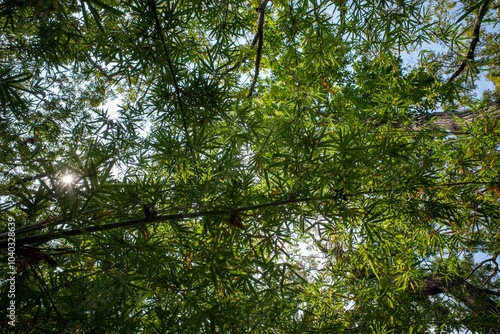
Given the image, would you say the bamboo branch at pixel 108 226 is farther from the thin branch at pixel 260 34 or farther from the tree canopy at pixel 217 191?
the thin branch at pixel 260 34

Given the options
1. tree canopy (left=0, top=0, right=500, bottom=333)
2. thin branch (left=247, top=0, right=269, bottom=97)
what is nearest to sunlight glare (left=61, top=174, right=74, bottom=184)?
tree canopy (left=0, top=0, right=500, bottom=333)

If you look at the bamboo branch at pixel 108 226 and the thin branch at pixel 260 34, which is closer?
the bamboo branch at pixel 108 226

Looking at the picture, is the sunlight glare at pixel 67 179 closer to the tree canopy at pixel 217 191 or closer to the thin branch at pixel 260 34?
the tree canopy at pixel 217 191

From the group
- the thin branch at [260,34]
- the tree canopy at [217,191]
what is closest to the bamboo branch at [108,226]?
the tree canopy at [217,191]

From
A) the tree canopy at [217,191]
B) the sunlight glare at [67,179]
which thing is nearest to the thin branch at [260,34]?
the tree canopy at [217,191]

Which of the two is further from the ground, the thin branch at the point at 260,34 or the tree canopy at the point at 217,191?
the thin branch at the point at 260,34

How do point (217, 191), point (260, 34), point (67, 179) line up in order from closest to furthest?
point (67, 179), point (217, 191), point (260, 34)

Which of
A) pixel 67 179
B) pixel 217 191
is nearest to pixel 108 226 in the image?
pixel 67 179

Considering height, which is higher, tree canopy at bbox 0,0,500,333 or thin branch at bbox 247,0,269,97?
thin branch at bbox 247,0,269,97

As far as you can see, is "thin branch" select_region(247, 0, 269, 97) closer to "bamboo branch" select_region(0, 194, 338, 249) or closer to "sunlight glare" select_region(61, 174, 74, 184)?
"bamboo branch" select_region(0, 194, 338, 249)

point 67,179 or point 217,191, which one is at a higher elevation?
point 217,191

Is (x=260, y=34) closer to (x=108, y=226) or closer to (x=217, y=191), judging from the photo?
(x=217, y=191)

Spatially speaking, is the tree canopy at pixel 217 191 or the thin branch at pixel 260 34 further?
the thin branch at pixel 260 34

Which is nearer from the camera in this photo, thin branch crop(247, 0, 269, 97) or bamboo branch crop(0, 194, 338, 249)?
bamboo branch crop(0, 194, 338, 249)
